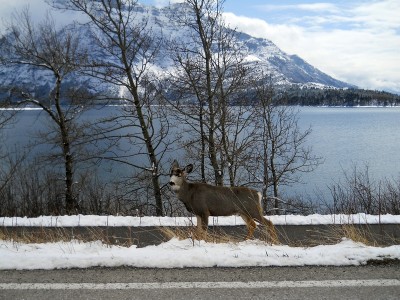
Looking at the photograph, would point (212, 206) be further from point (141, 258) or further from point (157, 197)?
point (157, 197)

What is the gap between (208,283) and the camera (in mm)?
→ 4512

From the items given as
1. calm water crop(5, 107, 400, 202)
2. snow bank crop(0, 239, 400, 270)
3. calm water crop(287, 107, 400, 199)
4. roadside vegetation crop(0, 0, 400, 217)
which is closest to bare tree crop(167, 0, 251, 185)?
roadside vegetation crop(0, 0, 400, 217)

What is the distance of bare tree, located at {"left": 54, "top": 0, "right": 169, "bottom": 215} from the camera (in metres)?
19.6

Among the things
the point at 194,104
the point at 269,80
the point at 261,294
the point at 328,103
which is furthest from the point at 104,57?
the point at 328,103

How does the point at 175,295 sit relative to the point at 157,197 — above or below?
above

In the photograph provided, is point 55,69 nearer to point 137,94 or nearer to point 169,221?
point 137,94

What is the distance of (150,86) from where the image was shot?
2023 cm

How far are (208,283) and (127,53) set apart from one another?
1684cm

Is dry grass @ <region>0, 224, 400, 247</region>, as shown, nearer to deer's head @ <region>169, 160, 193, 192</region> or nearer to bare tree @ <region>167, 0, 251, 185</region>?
deer's head @ <region>169, 160, 193, 192</region>

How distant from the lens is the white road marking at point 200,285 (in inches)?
174

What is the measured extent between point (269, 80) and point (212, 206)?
61.8 ft

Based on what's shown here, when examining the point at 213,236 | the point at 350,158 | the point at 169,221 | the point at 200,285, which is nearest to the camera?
the point at 200,285

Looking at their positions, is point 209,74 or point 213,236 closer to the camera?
point 213,236

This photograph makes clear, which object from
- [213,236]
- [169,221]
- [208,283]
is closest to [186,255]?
[208,283]
